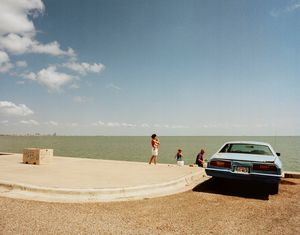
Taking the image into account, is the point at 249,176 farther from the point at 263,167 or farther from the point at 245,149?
the point at 245,149

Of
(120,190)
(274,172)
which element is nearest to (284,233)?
(274,172)

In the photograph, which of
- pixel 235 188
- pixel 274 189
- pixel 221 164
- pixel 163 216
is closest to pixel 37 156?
pixel 221 164

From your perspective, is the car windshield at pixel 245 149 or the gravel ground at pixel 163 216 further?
the car windshield at pixel 245 149

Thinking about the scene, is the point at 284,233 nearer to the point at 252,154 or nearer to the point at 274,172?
the point at 274,172

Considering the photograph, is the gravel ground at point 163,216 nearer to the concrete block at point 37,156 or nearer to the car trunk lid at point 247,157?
the car trunk lid at point 247,157

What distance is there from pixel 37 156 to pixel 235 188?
26.2 feet

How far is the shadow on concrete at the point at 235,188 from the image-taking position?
268 inches

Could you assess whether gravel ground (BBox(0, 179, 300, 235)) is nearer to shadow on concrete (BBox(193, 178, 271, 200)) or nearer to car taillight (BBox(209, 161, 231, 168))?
shadow on concrete (BBox(193, 178, 271, 200))

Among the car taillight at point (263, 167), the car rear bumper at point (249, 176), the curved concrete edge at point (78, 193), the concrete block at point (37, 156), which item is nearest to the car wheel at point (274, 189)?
the car rear bumper at point (249, 176)

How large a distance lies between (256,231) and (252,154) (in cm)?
386

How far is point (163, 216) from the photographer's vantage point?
4828 mm

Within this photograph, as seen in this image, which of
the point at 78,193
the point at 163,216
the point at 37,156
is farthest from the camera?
the point at 37,156

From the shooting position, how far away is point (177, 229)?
13.8ft

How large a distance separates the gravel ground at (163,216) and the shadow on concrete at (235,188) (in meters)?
0.25
